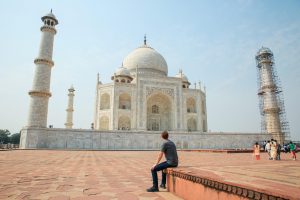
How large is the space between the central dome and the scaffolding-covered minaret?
12.4m

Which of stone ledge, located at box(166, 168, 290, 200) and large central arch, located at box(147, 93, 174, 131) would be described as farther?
large central arch, located at box(147, 93, 174, 131)

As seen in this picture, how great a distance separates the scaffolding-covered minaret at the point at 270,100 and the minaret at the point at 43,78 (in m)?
22.3

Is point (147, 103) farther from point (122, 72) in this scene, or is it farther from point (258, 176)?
point (258, 176)

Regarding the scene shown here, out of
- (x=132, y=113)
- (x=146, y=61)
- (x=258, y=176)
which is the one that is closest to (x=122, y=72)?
(x=146, y=61)

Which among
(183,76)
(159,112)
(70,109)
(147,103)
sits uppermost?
(183,76)

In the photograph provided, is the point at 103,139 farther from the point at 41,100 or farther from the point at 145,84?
the point at 145,84

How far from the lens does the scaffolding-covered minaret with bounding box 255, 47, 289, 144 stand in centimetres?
2570

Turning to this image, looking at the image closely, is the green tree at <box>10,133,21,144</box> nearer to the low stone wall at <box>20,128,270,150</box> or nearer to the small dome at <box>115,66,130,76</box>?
the small dome at <box>115,66,130,76</box>

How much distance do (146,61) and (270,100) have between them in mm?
15815

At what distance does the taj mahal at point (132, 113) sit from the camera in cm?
1961

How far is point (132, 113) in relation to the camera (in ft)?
83.6

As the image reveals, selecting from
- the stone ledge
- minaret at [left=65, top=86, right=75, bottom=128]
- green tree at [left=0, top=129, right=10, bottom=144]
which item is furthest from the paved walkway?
green tree at [left=0, top=129, right=10, bottom=144]

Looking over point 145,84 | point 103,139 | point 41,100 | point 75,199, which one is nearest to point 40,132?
point 41,100

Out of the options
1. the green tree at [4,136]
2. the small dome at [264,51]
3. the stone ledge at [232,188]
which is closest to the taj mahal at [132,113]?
the small dome at [264,51]
